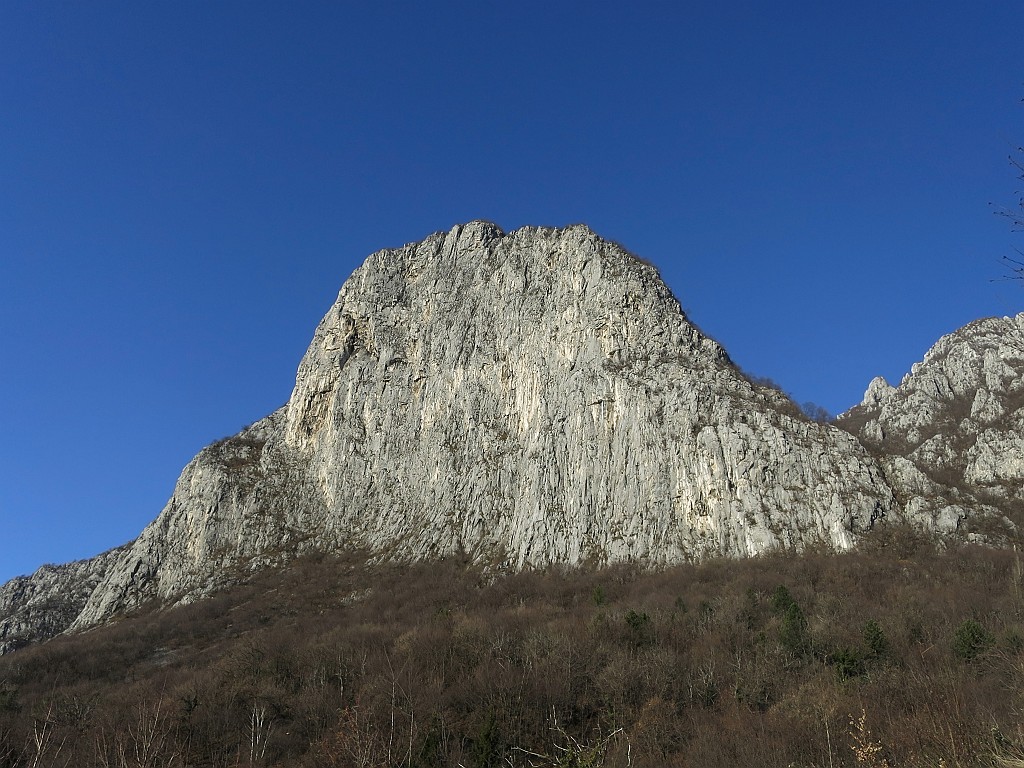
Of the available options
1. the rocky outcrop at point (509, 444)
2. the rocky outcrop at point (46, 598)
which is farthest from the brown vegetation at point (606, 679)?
the rocky outcrop at point (46, 598)

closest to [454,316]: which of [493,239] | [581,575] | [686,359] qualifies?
[493,239]

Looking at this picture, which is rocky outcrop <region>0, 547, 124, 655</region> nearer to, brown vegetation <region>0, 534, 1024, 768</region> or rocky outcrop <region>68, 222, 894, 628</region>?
rocky outcrop <region>68, 222, 894, 628</region>

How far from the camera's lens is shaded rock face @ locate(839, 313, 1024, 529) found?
2355 inches

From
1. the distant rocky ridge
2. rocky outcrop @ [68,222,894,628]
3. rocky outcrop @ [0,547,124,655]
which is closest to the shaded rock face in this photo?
the distant rocky ridge

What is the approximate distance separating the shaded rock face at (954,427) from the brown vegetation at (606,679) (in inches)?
335

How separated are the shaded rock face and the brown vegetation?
8.51 meters

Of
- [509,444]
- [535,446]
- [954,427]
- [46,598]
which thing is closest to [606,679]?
[535,446]

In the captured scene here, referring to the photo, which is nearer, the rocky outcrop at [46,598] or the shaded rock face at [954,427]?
the shaded rock face at [954,427]

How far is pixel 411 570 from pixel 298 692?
32.5 metres

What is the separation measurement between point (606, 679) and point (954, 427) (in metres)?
69.0

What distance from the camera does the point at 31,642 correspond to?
83.8 metres

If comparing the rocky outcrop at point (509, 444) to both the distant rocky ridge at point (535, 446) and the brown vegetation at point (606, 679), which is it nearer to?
the distant rocky ridge at point (535, 446)

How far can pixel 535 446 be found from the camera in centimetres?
7219

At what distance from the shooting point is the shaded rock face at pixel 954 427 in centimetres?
5981
